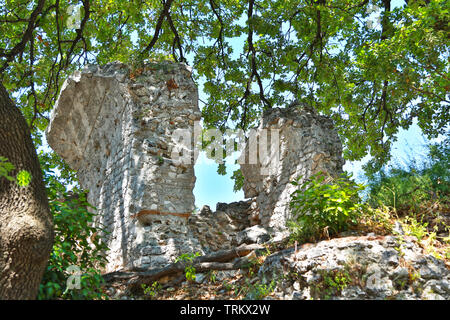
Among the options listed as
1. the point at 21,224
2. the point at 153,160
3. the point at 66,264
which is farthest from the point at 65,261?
the point at 153,160

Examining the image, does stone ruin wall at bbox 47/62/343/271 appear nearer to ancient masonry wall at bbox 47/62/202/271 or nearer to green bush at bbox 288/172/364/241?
ancient masonry wall at bbox 47/62/202/271

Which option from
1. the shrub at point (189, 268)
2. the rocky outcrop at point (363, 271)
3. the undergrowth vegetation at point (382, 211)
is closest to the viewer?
the rocky outcrop at point (363, 271)

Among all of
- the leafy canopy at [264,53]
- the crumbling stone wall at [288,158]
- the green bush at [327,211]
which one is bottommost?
the green bush at [327,211]

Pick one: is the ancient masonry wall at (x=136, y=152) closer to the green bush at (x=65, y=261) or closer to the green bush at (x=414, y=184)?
the green bush at (x=65, y=261)

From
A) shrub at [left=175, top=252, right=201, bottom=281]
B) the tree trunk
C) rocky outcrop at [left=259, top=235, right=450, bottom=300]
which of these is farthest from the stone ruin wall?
the tree trunk

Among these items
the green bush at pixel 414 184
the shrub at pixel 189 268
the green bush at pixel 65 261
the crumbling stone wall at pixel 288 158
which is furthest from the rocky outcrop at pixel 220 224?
the green bush at pixel 65 261

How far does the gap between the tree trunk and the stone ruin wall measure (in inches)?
87.9

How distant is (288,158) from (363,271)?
164 inches

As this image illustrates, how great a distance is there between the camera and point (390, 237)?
4102 mm

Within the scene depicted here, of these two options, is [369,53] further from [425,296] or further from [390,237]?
[425,296]

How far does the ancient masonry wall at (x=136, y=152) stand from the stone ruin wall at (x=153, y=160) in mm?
16

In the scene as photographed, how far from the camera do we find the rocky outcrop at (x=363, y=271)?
3.61m

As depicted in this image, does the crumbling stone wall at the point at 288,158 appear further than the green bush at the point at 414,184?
Yes
